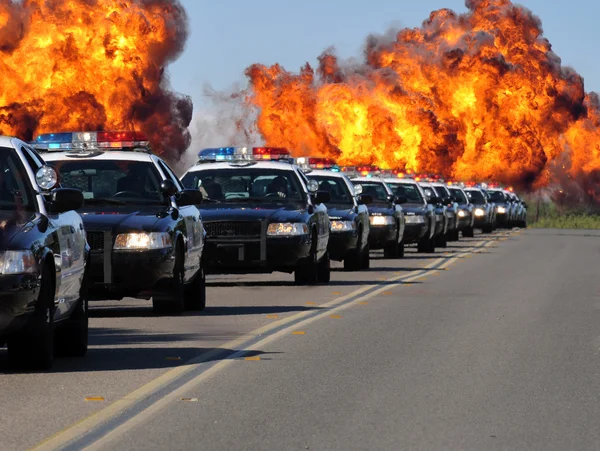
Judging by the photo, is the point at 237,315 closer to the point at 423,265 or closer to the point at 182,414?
the point at 182,414

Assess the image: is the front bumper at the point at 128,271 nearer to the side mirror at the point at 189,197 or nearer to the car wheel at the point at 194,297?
the side mirror at the point at 189,197

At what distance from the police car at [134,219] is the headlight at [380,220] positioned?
1374 centimetres

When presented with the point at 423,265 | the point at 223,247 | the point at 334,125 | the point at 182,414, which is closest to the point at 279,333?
the point at 182,414

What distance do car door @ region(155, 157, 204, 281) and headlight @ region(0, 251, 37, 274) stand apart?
20.1 feet

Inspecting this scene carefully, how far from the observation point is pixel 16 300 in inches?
431

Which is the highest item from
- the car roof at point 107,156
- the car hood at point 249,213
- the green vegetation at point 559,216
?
the car roof at point 107,156

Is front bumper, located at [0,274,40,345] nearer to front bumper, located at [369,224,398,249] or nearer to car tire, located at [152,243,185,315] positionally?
car tire, located at [152,243,185,315]

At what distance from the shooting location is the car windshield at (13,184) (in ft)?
39.1

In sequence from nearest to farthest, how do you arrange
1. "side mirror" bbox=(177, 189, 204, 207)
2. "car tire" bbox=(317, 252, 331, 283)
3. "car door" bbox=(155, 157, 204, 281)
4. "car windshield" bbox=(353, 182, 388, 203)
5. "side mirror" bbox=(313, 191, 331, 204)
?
"side mirror" bbox=(177, 189, 204, 207) < "car door" bbox=(155, 157, 204, 281) < "side mirror" bbox=(313, 191, 331, 204) < "car tire" bbox=(317, 252, 331, 283) < "car windshield" bbox=(353, 182, 388, 203)

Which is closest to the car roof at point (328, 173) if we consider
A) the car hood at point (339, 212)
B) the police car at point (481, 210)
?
the car hood at point (339, 212)

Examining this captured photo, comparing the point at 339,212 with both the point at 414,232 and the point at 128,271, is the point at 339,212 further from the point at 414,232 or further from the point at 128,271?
the point at 128,271

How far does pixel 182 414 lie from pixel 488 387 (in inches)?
93.2

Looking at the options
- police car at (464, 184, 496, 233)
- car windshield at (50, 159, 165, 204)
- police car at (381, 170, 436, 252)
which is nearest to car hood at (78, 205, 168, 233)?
car windshield at (50, 159, 165, 204)

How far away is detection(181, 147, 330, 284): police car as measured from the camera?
2175 centimetres
